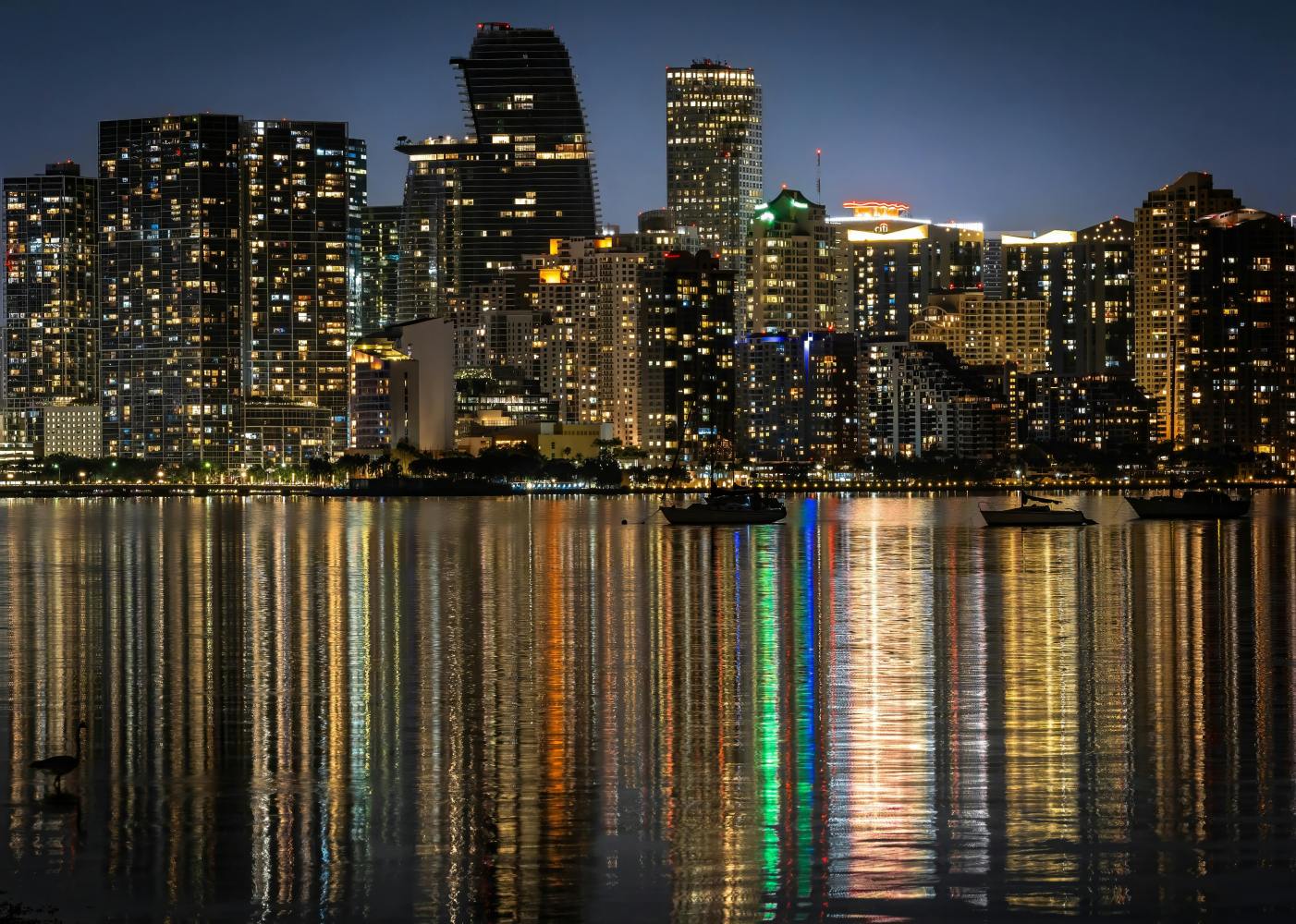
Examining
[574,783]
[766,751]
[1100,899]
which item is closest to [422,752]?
[574,783]

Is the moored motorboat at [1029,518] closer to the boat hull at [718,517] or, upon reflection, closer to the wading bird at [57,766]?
the boat hull at [718,517]

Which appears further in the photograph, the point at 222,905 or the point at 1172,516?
the point at 1172,516

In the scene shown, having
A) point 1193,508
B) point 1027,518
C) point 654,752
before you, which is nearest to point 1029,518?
point 1027,518

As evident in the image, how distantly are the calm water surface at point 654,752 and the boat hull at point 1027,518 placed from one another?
5432cm

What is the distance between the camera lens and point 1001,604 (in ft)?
162

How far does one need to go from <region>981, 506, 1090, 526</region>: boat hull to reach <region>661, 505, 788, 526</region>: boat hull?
1450cm

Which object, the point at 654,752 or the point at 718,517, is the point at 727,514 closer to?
the point at 718,517

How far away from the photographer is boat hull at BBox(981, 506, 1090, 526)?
111m

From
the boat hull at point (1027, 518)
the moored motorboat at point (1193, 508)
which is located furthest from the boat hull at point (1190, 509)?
the boat hull at point (1027, 518)

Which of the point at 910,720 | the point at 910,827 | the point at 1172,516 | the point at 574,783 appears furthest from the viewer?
the point at 1172,516

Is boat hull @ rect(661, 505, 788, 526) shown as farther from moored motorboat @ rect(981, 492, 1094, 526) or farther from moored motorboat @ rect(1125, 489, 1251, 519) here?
moored motorboat @ rect(1125, 489, 1251, 519)

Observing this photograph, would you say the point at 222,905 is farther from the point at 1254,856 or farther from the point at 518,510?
the point at 518,510

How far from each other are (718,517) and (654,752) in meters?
93.0

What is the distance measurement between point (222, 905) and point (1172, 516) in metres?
116
